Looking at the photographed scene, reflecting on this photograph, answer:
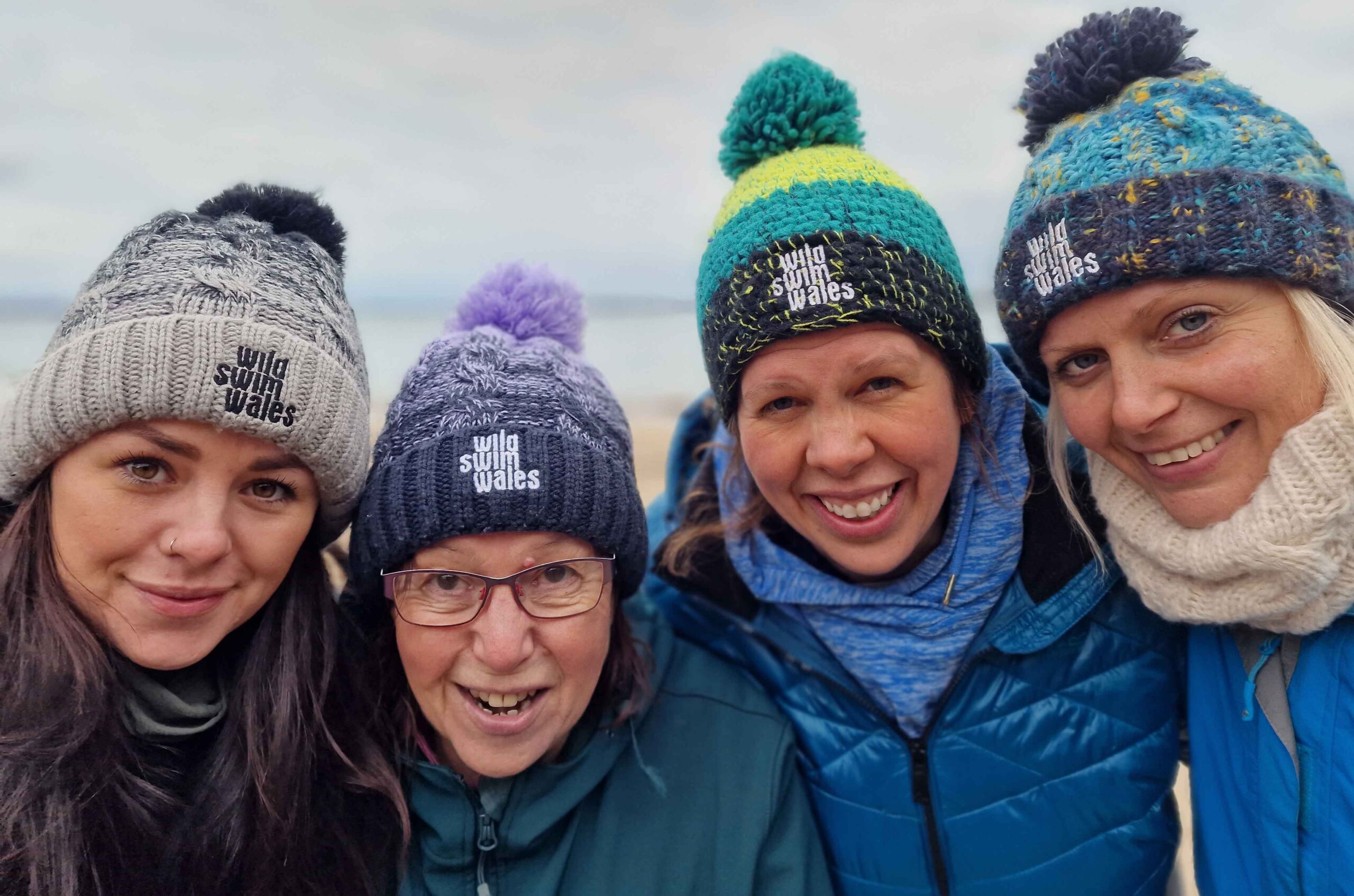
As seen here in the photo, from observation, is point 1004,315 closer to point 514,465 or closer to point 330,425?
point 514,465

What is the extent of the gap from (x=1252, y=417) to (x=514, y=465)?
1498 mm

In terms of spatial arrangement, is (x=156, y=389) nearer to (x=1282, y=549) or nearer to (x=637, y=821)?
(x=637, y=821)

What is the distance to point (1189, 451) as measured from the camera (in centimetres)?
176

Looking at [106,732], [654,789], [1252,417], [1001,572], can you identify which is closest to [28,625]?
[106,732]

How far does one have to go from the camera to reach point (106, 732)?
1.78 meters

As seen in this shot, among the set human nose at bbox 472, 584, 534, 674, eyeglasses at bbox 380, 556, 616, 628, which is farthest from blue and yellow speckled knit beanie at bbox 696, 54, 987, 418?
human nose at bbox 472, 584, 534, 674

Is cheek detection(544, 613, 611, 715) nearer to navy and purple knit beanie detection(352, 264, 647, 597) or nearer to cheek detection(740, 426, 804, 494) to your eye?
navy and purple knit beanie detection(352, 264, 647, 597)

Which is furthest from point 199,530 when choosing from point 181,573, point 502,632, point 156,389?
point 502,632

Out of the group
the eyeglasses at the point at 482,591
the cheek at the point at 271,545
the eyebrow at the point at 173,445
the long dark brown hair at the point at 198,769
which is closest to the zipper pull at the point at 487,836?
the long dark brown hair at the point at 198,769

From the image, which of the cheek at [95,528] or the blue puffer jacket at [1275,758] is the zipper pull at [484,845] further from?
the blue puffer jacket at [1275,758]

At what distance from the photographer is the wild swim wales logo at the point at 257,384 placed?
1.73 meters

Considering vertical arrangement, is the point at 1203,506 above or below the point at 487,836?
above

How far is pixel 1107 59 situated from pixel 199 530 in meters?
2.11

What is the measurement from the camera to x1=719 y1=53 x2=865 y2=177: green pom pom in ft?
7.30
